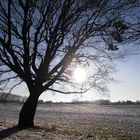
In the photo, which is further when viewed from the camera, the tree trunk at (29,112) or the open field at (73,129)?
the tree trunk at (29,112)

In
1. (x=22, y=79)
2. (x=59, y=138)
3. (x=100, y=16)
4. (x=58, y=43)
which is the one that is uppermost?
(x=100, y=16)

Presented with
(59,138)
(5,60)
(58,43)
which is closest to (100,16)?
(58,43)

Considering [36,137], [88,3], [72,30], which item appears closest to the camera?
[36,137]

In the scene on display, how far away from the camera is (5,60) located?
2041 centimetres

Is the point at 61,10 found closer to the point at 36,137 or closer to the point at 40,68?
the point at 40,68

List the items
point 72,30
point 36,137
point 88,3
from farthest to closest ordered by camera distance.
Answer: point 72,30, point 88,3, point 36,137

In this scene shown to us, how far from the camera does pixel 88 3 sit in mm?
19391

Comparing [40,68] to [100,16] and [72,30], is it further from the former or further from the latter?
[100,16]

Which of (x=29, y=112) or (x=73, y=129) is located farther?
(x=29, y=112)

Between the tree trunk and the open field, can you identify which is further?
the tree trunk

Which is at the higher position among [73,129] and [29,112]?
[29,112]

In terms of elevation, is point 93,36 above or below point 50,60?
above

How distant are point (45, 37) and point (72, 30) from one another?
67.2 inches

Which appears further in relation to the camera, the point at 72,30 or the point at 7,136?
the point at 72,30
